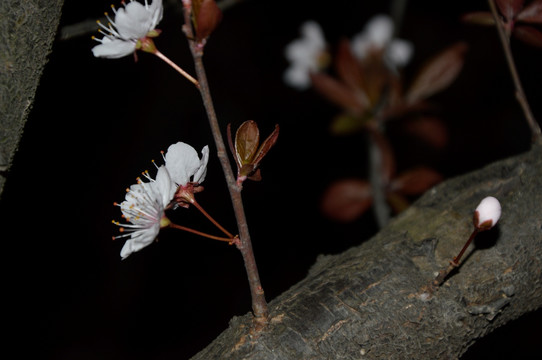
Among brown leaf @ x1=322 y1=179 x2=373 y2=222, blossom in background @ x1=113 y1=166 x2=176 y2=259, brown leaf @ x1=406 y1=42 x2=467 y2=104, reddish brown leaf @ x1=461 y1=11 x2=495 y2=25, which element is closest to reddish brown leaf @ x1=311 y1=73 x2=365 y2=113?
brown leaf @ x1=406 y1=42 x2=467 y2=104

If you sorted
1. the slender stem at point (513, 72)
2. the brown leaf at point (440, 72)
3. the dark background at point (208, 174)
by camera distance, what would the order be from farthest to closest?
the dark background at point (208, 174)
the brown leaf at point (440, 72)
the slender stem at point (513, 72)

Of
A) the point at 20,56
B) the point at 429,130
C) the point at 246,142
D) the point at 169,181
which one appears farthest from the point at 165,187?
the point at 429,130

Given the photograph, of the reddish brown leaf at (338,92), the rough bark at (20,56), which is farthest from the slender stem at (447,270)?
the reddish brown leaf at (338,92)

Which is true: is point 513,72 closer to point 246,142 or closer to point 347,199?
point 246,142

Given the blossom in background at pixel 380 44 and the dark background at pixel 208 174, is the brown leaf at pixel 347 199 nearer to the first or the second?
the blossom in background at pixel 380 44

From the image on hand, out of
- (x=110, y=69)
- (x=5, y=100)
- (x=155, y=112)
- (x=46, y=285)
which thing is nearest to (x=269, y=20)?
(x=155, y=112)

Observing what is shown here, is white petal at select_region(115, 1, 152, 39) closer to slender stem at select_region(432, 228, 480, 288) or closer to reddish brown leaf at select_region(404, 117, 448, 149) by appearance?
slender stem at select_region(432, 228, 480, 288)
